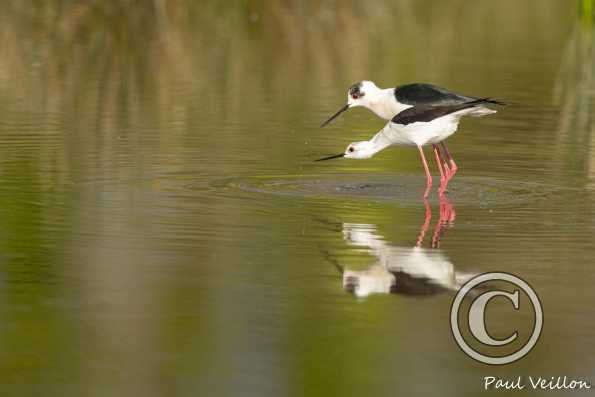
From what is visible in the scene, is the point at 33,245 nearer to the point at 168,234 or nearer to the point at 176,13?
the point at 168,234

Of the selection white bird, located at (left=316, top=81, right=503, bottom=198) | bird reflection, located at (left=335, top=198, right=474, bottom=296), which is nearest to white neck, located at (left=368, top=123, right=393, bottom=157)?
white bird, located at (left=316, top=81, right=503, bottom=198)

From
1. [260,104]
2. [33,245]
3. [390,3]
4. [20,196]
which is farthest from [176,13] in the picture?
[33,245]

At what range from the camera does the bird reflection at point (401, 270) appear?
834 cm

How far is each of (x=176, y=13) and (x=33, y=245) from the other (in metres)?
18.6

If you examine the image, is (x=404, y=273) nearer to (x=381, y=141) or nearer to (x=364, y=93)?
(x=381, y=141)

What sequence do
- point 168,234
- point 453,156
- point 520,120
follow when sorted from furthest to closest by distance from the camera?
point 520,120 < point 453,156 < point 168,234

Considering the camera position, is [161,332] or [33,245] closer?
[161,332]

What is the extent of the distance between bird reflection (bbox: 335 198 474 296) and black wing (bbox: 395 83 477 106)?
→ 7.94ft

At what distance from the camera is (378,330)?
740 centimetres

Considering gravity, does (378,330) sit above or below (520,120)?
below

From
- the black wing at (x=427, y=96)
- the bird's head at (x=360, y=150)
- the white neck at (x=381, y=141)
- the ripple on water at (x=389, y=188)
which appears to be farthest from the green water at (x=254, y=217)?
the black wing at (x=427, y=96)

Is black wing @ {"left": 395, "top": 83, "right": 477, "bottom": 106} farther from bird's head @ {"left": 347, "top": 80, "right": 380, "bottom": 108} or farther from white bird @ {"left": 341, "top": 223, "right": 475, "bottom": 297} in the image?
white bird @ {"left": 341, "top": 223, "right": 475, "bottom": 297}

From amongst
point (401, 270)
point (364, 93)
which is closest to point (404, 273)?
point (401, 270)

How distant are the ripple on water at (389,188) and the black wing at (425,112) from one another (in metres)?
0.55
